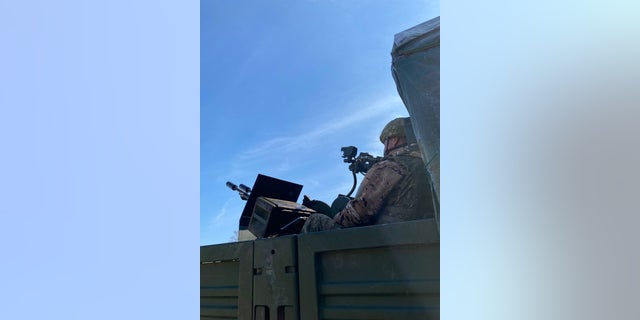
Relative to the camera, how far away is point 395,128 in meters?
1.83

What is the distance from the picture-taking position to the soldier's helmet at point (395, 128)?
178 centimetres

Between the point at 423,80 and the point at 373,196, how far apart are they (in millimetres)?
435

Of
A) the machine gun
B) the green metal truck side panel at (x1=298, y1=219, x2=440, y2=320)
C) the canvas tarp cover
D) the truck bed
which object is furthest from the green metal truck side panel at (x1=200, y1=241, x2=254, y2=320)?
the canvas tarp cover

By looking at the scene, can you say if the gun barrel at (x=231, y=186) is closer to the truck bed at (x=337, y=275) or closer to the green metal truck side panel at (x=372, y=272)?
the truck bed at (x=337, y=275)

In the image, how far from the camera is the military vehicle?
4.59 feet

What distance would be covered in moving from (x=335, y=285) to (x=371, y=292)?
0.14m

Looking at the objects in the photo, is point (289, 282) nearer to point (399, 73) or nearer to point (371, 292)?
point (371, 292)

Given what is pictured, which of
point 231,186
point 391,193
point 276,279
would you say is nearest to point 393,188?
point 391,193
